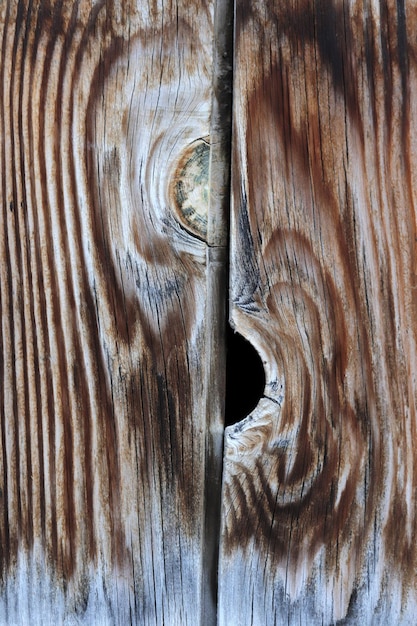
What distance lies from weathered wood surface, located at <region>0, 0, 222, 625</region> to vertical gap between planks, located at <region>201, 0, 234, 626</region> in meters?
0.01

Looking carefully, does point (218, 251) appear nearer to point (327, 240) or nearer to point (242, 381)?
point (327, 240)

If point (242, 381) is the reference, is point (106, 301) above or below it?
above

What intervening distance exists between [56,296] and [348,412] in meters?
0.44

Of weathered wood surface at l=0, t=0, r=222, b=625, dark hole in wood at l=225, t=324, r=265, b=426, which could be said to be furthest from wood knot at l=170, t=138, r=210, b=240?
dark hole in wood at l=225, t=324, r=265, b=426

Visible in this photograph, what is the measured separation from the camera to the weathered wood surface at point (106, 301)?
819 mm

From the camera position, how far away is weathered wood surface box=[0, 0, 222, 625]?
82 cm

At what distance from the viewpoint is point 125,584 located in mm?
857

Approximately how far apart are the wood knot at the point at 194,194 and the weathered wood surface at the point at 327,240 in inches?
1.6

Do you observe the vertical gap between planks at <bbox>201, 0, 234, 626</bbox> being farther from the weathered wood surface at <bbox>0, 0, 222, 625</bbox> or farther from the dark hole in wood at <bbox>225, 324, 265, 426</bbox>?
the dark hole in wood at <bbox>225, 324, 265, 426</bbox>

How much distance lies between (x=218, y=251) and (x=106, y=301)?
17cm

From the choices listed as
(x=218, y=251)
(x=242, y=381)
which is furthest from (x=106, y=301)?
(x=242, y=381)

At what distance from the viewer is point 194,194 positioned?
2.66 ft

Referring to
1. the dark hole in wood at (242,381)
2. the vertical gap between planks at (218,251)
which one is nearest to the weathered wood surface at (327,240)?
the vertical gap between planks at (218,251)

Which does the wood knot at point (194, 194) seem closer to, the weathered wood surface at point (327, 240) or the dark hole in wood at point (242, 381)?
the weathered wood surface at point (327, 240)
